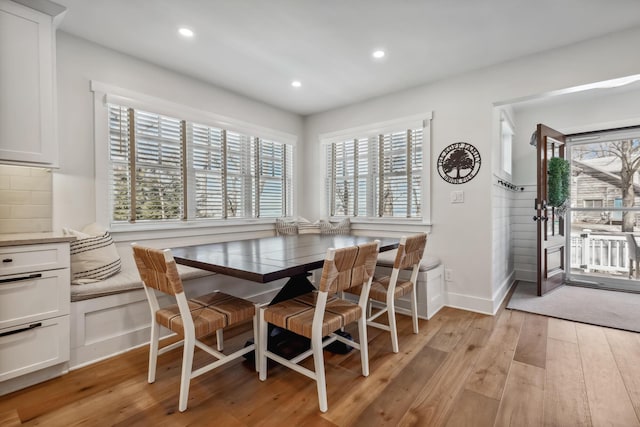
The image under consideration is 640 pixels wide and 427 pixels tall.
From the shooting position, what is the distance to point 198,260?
1891 millimetres

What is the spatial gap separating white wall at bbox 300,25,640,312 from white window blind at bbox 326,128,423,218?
0.81 feet

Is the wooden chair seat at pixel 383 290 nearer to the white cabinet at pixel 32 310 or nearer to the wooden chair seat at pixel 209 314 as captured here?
the wooden chair seat at pixel 209 314

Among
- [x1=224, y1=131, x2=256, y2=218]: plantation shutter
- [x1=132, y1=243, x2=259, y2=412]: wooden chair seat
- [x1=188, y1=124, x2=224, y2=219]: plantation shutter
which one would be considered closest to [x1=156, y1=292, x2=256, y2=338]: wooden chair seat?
[x1=132, y1=243, x2=259, y2=412]: wooden chair seat

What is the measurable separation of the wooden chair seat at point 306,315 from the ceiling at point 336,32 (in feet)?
6.83

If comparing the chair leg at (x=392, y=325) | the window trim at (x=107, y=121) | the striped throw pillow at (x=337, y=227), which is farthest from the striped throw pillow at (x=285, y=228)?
the chair leg at (x=392, y=325)

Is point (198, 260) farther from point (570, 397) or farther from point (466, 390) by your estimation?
point (570, 397)

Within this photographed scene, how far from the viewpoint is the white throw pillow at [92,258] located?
2.18 metres

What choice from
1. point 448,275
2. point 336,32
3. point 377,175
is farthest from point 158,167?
point 448,275

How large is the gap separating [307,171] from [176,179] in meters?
2.04

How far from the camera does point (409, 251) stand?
2.34 m

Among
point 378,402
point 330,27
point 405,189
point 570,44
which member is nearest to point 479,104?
point 570,44

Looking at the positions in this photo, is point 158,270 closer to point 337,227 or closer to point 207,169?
point 207,169

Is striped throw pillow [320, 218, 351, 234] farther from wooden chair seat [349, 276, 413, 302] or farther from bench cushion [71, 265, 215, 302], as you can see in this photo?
bench cushion [71, 265, 215, 302]

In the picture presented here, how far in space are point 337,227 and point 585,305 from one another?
9.52ft
